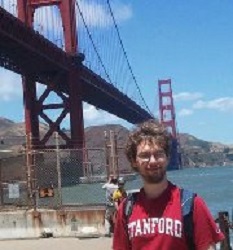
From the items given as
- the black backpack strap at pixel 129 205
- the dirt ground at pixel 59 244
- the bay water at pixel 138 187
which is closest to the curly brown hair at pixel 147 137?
the black backpack strap at pixel 129 205

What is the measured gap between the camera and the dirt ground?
9.95 metres

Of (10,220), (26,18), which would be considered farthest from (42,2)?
(10,220)

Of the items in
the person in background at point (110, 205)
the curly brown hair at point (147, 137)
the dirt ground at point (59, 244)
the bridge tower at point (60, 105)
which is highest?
the bridge tower at point (60, 105)

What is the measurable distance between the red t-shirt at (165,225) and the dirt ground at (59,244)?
714cm

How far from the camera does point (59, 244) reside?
10.4 m

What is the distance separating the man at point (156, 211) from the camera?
2518 millimetres

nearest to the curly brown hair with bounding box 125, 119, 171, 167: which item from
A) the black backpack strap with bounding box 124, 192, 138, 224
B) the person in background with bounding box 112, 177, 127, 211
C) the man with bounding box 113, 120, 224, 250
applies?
the man with bounding box 113, 120, 224, 250

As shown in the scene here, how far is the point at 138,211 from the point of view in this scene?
8.50ft

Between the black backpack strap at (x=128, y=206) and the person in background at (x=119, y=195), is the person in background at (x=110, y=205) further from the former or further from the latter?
the black backpack strap at (x=128, y=206)

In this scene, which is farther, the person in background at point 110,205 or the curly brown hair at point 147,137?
the person in background at point 110,205

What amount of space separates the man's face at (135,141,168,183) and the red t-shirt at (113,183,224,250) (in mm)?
70

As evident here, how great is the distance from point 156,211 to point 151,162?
17 centimetres

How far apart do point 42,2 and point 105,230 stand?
44.9 meters

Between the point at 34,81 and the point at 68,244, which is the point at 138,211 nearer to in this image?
the point at 68,244
